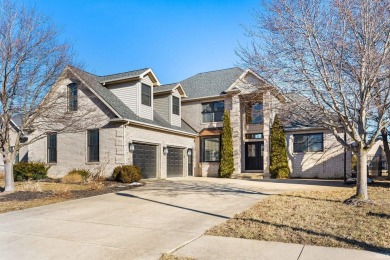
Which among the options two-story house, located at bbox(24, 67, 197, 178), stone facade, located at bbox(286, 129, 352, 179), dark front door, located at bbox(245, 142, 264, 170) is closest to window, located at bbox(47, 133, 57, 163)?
two-story house, located at bbox(24, 67, 197, 178)

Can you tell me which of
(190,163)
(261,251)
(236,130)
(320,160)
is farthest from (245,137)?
(261,251)

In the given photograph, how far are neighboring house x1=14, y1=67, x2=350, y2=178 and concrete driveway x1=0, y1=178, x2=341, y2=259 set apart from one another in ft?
21.1

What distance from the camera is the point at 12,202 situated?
1119 cm

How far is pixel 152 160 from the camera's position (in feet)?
65.7

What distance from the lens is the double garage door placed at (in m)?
18.7

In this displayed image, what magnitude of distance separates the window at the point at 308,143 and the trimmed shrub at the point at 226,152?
14.7 feet

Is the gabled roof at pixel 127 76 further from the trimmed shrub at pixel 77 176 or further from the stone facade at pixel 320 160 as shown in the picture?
the stone facade at pixel 320 160

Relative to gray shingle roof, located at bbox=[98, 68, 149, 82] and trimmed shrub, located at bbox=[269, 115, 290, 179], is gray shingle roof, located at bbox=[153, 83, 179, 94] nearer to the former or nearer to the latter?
gray shingle roof, located at bbox=[98, 68, 149, 82]

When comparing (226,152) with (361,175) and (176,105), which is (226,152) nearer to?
(176,105)

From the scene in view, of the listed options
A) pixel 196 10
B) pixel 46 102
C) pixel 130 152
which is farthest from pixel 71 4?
pixel 130 152

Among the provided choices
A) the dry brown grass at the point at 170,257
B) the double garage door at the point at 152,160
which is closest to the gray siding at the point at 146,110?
the double garage door at the point at 152,160

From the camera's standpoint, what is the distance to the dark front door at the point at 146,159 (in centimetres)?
1858

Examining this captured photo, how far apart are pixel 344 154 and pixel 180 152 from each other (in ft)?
34.9

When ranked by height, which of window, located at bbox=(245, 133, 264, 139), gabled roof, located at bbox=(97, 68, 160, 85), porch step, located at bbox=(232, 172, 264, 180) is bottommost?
porch step, located at bbox=(232, 172, 264, 180)
